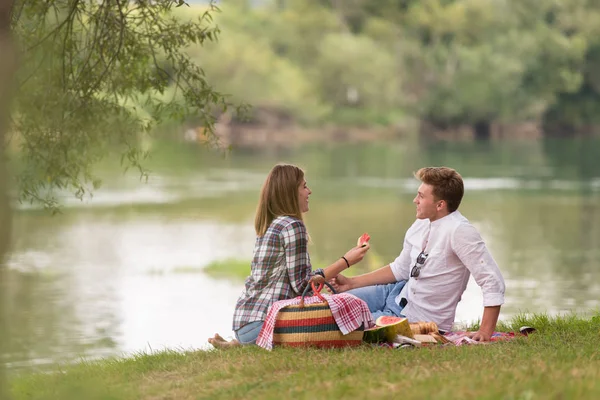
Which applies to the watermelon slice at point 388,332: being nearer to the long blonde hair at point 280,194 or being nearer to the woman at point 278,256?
the woman at point 278,256

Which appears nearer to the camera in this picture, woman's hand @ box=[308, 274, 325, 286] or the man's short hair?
woman's hand @ box=[308, 274, 325, 286]

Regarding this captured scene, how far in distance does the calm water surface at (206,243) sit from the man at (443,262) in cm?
244

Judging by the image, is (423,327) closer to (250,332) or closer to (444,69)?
(250,332)

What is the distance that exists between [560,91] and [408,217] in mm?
55566

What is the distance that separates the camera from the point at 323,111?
75500 millimetres

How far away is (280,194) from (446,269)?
1.21 meters

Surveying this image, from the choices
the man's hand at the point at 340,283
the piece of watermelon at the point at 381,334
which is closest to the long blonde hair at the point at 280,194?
the man's hand at the point at 340,283

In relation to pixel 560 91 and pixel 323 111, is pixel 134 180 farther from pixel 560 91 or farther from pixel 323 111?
pixel 560 91

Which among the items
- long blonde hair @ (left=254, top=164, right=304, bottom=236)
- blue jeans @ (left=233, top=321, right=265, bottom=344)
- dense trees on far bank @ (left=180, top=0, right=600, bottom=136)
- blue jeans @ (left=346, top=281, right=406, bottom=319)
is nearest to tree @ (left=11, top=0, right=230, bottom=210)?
long blonde hair @ (left=254, top=164, right=304, bottom=236)

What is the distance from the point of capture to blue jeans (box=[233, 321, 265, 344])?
6.46 meters

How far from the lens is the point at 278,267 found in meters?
6.46

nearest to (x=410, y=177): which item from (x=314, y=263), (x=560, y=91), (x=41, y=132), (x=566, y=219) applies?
(x=566, y=219)

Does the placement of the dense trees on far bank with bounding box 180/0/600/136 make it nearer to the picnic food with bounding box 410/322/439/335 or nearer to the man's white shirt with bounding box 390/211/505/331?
the man's white shirt with bounding box 390/211/505/331

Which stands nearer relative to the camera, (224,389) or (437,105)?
(224,389)
